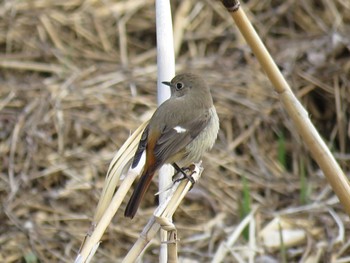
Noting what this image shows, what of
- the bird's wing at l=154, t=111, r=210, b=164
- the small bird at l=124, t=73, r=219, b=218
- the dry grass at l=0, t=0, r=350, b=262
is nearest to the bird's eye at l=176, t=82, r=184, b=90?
the small bird at l=124, t=73, r=219, b=218

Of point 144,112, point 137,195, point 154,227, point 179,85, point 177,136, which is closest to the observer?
point 154,227

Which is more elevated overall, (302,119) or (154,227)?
(302,119)

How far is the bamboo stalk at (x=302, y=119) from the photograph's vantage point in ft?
8.69

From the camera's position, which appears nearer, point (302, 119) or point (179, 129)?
point (302, 119)

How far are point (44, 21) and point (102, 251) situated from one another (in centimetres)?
212

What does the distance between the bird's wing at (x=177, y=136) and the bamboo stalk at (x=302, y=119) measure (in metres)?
0.92

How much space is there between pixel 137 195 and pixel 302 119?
817mm

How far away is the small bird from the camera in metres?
3.60

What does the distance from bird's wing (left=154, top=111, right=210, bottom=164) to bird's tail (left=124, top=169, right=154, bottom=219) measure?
3.9 inches

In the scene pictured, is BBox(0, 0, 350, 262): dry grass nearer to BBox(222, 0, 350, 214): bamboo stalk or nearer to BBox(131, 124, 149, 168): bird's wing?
BBox(131, 124, 149, 168): bird's wing

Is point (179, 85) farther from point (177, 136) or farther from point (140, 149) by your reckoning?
point (140, 149)

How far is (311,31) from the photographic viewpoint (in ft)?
22.0

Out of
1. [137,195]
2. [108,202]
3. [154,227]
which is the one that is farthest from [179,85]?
[154,227]

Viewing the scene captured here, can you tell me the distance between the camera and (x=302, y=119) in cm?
268
